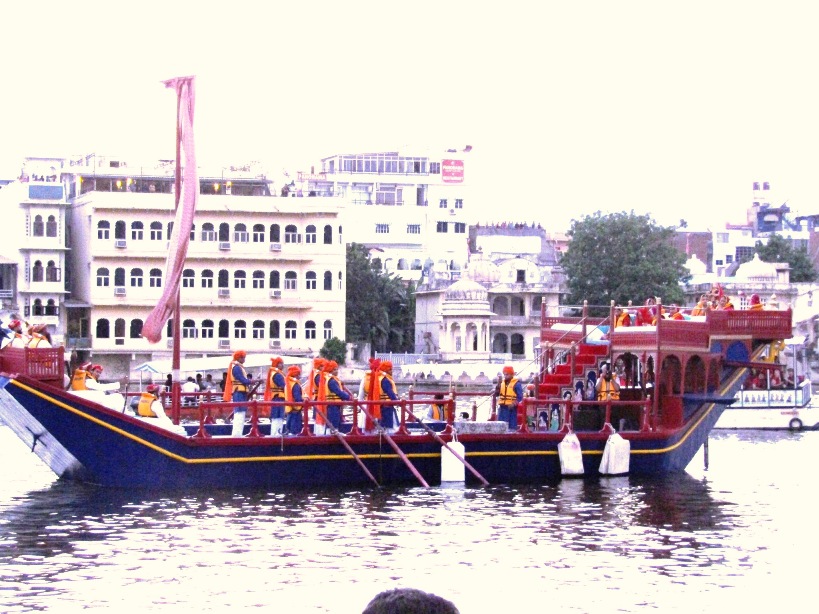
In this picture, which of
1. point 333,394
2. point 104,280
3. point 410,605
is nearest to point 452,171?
point 104,280

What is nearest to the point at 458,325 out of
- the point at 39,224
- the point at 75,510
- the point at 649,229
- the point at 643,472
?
the point at 649,229

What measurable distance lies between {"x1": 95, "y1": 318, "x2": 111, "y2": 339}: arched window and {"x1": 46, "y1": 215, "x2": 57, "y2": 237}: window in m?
4.28

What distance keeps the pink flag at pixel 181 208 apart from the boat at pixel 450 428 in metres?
0.04

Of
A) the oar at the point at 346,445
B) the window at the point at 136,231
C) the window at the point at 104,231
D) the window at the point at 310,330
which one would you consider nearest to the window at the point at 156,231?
the window at the point at 136,231

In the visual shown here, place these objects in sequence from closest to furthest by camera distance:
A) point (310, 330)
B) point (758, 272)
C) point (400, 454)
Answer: point (400, 454)
point (310, 330)
point (758, 272)

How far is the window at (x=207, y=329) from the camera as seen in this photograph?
64.2 metres

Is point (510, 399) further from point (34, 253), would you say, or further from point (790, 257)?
point (790, 257)

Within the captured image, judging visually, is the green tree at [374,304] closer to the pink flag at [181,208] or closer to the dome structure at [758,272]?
the dome structure at [758,272]

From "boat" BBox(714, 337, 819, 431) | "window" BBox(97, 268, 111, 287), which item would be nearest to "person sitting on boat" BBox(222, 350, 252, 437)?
"boat" BBox(714, 337, 819, 431)

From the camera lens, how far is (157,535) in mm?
19750

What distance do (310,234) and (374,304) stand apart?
10.7 metres

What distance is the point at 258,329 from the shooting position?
212 ft

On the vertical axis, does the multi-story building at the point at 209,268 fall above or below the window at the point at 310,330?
above

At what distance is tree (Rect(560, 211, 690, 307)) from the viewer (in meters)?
81.1
